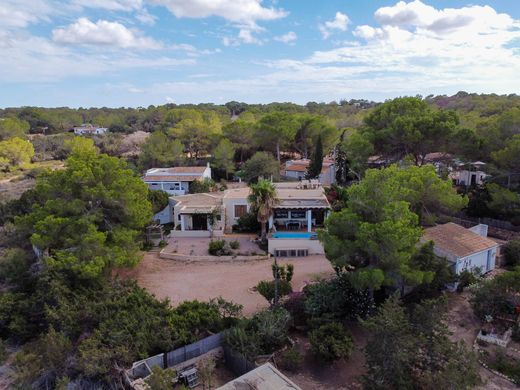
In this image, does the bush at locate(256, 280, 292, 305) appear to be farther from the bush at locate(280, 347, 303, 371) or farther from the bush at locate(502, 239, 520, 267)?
the bush at locate(502, 239, 520, 267)

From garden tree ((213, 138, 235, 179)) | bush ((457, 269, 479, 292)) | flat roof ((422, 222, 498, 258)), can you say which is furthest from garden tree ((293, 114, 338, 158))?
bush ((457, 269, 479, 292))

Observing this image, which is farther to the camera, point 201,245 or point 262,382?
point 201,245

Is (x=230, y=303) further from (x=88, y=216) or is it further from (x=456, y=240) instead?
(x=456, y=240)

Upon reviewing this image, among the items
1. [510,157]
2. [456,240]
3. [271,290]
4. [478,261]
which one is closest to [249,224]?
[271,290]

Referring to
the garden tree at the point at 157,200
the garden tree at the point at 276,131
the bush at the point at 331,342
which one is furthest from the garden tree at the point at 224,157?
the bush at the point at 331,342

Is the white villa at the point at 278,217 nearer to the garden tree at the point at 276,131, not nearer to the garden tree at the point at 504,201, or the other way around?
the garden tree at the point at 504,201

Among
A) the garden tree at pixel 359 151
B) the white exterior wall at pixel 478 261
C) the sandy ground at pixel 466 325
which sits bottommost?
the sandy ground at pixel 466 325

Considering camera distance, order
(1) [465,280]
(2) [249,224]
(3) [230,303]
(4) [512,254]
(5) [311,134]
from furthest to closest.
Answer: (5) [311,134], (2) [249,224], (4) [512,254], (1) [465,280], (3) [230,303]
